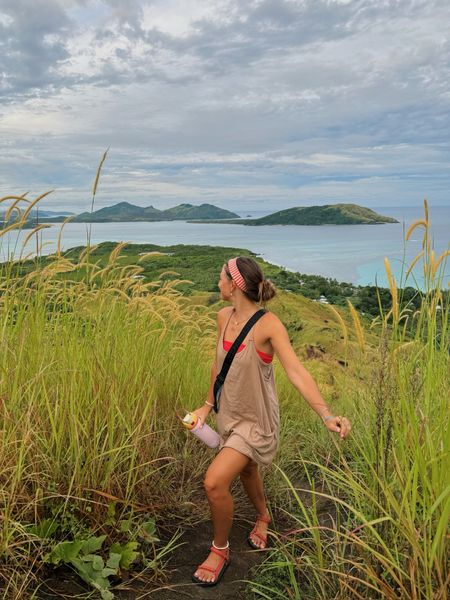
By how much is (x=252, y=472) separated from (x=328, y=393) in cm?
389

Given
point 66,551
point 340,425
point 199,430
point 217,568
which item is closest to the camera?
point 340,425

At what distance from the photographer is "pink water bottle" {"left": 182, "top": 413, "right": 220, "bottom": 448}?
340 cm

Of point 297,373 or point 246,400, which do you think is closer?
point 297,373

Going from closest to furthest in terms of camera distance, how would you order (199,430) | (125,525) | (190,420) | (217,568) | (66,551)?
(66,551) < (125,525) < (217,568) < (190,420) < (199,430)

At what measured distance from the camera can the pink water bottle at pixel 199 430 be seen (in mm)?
3398

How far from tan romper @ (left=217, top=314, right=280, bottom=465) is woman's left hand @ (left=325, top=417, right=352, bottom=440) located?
67 cm

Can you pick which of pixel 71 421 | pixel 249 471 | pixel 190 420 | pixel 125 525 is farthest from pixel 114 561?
pixel 249 471

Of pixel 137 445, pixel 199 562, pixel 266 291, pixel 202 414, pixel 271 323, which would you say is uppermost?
pixel 266 291

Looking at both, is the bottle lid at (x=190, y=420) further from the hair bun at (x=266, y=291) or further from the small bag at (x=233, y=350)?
the hair bun at (x=266, y=291)

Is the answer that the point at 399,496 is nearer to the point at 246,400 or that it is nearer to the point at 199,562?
the point at 246,400

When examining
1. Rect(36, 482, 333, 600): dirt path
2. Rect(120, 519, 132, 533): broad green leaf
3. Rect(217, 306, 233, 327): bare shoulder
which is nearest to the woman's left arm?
Rect(217, 306, 233, 327): bare shoulder

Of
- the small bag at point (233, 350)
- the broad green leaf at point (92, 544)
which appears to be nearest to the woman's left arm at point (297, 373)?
the small bag at point (233, 350)

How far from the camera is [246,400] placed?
343 centimetres

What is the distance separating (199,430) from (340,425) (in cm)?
105
